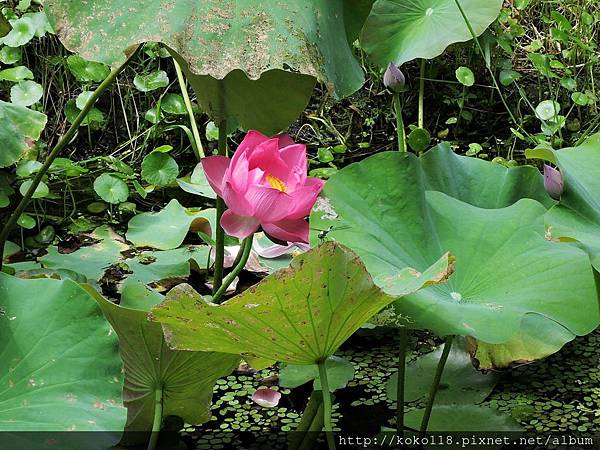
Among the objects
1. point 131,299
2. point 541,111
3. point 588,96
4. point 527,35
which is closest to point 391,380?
point 131,299

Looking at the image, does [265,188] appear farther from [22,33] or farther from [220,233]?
[22,33]

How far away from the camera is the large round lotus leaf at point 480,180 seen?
46.4 inches

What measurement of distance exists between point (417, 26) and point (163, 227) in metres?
0.65

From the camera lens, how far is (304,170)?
91 centimetres

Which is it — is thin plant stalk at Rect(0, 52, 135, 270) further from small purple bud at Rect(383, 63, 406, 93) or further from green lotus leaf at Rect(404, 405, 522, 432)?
green lotus leaf at Rect(404, 405, 522, 432)

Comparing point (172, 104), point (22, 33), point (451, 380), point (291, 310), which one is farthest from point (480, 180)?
point (22, 33)

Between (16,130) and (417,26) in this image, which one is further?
(417,26)

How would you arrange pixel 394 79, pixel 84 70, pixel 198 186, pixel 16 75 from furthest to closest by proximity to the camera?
pixel 84 70 < pixel 16 75 < pixel 198 186 < pixel 394 79

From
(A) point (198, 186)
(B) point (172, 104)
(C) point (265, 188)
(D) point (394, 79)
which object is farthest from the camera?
(B) point (172, 104)

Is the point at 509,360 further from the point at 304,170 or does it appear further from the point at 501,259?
the point at 304,170

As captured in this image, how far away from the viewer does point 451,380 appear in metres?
1.20

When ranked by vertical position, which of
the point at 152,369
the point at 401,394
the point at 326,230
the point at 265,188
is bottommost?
the point at 401,394

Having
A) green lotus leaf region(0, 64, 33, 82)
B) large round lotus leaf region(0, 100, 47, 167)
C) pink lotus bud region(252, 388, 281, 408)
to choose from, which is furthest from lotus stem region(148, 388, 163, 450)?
green lotus leaf region(0, 64, 33, 82)

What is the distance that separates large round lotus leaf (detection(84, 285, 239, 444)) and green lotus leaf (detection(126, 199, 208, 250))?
0.60 meters
